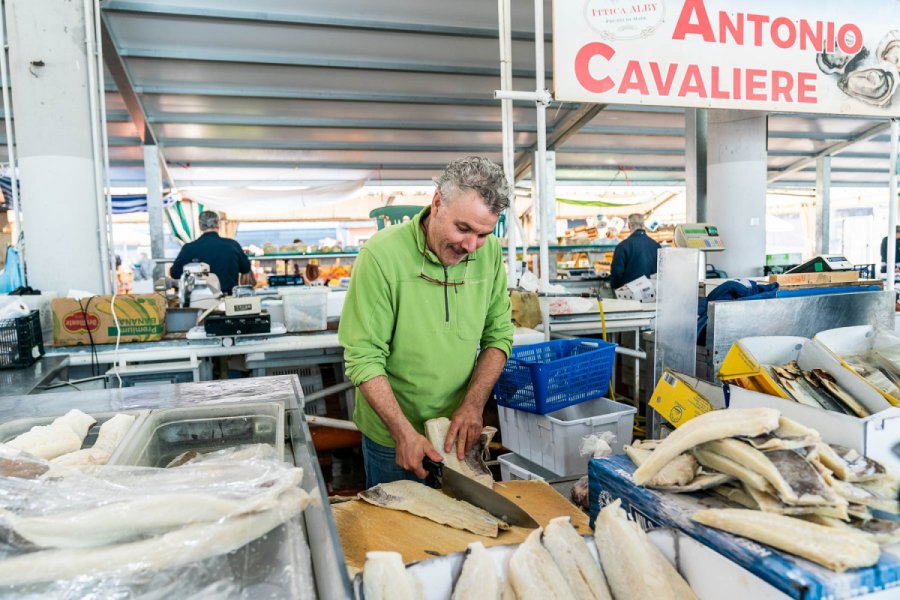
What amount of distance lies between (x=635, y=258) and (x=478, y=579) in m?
5.55

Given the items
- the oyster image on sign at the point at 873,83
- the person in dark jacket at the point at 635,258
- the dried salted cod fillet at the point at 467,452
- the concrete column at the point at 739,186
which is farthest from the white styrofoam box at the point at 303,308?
the concrete column at the point at 739,186

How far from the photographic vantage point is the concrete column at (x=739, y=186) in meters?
6.50

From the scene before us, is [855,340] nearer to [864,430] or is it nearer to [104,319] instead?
[864,430]

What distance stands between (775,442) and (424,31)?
19.8 feet

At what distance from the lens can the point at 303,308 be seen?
3.84 metres

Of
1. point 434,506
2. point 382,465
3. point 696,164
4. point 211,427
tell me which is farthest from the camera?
point 696,164

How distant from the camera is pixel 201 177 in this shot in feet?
29.8

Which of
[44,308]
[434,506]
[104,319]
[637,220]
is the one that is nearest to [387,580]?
[434,506]

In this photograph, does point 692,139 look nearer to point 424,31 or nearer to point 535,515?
point 424,31

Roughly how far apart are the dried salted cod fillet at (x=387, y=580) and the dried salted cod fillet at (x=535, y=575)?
0.53 feet

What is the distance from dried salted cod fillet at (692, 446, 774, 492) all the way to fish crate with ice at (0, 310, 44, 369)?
3217 mm

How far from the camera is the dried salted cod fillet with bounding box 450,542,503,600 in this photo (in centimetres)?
89

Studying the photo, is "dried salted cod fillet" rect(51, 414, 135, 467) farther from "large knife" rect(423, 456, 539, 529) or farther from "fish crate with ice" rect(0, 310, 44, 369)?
"fish crate with ice" rect(0, 310, 44, 369)

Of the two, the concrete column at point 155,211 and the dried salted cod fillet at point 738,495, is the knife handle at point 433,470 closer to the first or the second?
the dried salted cod fillet at point 738,495
